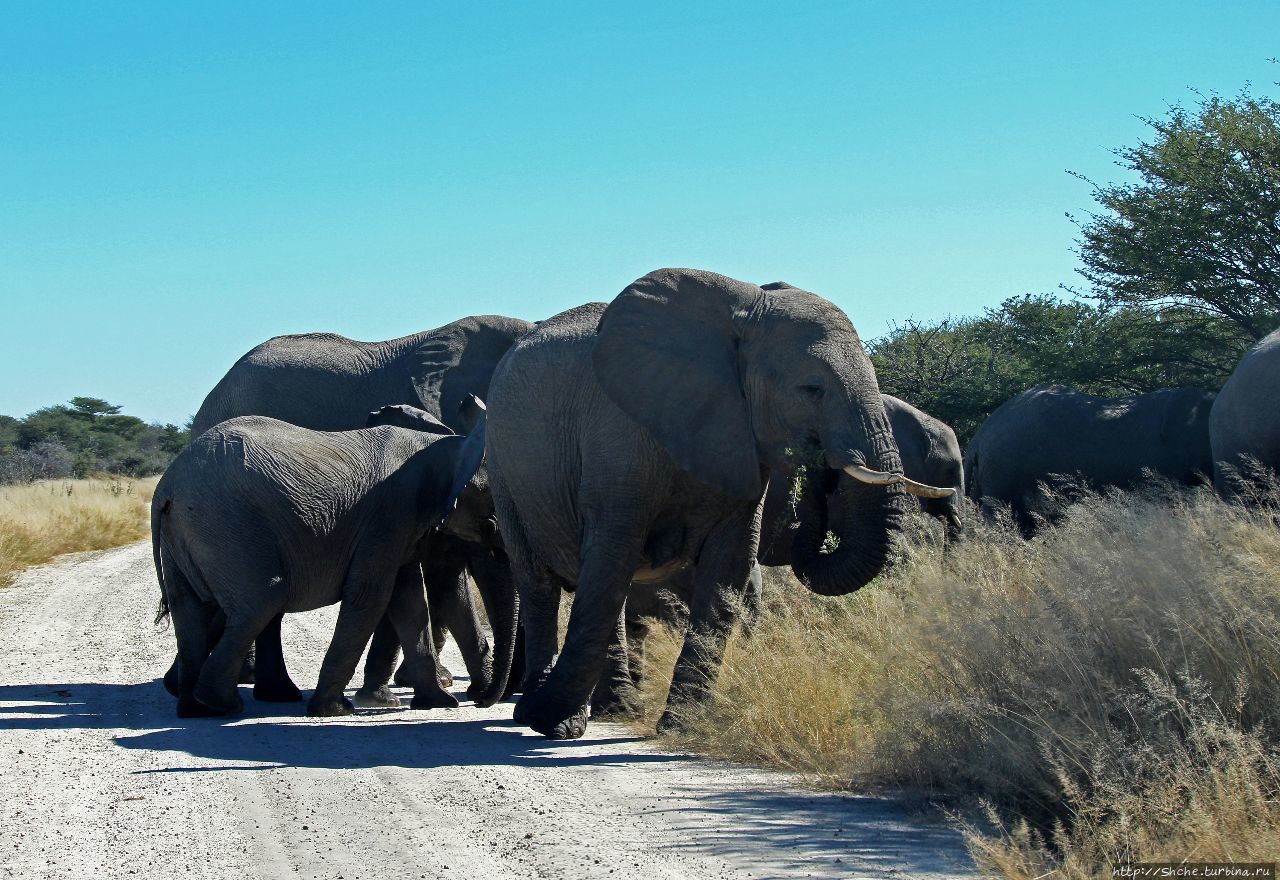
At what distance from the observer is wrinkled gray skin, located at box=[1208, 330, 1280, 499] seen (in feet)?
32.4

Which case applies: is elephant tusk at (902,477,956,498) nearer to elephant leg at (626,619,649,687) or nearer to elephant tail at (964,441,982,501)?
elephant leg at (626,619,649,687)

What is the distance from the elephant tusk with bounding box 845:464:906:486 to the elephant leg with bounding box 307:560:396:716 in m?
3.88

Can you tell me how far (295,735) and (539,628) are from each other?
165cm

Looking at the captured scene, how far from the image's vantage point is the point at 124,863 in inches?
228

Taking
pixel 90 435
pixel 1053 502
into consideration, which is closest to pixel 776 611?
pixel 1053 502

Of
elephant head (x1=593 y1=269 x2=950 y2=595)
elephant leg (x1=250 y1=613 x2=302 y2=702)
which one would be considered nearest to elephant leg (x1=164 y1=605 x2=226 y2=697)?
elephant leg (x1=250 y1=613 x2=302 y2=702)

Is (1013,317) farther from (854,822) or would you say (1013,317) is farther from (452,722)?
(854,822)

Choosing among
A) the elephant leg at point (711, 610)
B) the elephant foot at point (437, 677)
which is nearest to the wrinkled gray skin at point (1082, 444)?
the elephant leg at point (711, 610)

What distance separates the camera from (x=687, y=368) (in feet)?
28.4

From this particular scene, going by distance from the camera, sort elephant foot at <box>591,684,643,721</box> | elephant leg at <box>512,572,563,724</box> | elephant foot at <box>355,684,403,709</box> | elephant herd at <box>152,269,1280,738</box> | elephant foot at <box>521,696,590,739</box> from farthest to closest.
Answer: elephant foot at <box>355,684,403,709</box>
elephant foot at <box>591,684,643,721</box>
elephant leg at <box>512,572,563,724</box>
elephant foot at <box>521,696,590,739</box>
elephant herd at <box>152,269,1280,738</box>

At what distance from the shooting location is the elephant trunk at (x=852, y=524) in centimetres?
809

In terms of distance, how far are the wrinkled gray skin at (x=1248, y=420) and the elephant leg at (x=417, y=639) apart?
545cm

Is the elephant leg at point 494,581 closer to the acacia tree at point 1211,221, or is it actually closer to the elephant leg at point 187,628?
the elephant leg at point 187,628

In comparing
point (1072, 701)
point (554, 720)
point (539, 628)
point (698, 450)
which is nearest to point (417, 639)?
point (539, 628)
